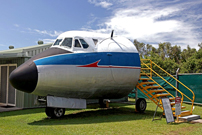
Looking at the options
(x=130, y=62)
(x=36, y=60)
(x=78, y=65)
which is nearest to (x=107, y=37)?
(x=130, y=62)

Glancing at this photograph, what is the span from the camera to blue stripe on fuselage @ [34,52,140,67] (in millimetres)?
10523

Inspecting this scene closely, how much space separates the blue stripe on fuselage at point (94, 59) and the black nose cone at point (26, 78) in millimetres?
471

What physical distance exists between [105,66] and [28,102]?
7.52 m

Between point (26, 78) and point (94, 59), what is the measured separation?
3.48 metres

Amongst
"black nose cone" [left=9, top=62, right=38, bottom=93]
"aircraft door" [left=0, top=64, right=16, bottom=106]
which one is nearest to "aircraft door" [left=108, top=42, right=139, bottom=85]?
"black nose cone" [left=9, top=62, right=38, bottom=93]

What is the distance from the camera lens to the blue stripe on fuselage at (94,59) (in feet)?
34.5

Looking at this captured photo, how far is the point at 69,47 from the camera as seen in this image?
37.5 feet

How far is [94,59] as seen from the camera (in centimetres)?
1138

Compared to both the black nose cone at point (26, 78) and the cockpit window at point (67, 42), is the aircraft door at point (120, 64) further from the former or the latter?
the black nose cone at point (26, 78)

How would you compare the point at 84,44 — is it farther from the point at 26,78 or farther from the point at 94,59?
the point at 26,78

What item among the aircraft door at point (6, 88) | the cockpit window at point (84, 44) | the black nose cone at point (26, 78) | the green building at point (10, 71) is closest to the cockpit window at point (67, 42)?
the cockpit window at point (84, 44)

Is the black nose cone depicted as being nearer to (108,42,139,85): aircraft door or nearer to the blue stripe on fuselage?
the blue stripe on fuselage

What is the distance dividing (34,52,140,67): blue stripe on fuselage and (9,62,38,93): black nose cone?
18.5 inches

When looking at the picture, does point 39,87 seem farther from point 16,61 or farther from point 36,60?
point 16,61
